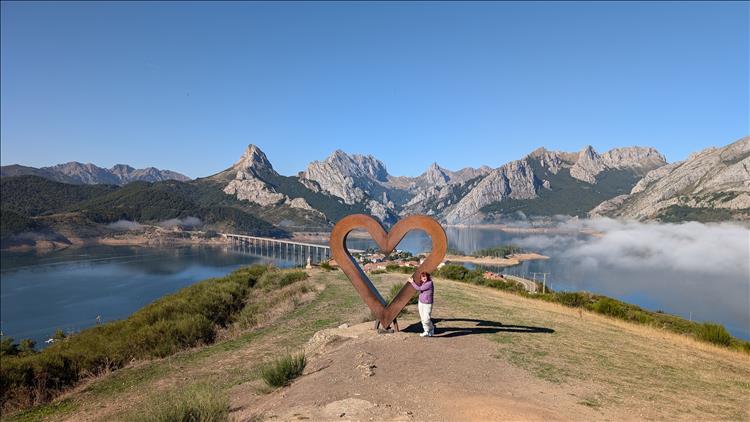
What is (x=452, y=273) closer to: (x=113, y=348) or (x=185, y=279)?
(x=113, y=348)

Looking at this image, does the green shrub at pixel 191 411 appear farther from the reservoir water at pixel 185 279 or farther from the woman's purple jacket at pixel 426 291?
the reservoir water at pixel 185 279

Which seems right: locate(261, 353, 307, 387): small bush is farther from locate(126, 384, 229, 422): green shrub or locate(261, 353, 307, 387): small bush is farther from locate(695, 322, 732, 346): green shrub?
locate(695, 322, 732, 346): green shrub

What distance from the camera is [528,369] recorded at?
938 centimetres

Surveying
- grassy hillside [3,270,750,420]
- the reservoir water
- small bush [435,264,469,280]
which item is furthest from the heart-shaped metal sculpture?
the reservoir water

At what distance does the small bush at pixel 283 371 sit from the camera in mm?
8750

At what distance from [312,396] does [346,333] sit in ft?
15.7

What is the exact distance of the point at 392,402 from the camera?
22.2 feet

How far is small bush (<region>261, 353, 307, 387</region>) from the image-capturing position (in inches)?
344

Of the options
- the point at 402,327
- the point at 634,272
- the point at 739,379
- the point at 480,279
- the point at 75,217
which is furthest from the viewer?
the point at 75,217

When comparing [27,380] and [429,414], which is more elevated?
[429,414]

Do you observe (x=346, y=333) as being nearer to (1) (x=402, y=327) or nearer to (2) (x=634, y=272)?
(1) (x=402, y=327)

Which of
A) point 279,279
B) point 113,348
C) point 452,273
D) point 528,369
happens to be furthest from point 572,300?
point 113,348

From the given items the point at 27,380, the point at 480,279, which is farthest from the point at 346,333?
the point at 480,279

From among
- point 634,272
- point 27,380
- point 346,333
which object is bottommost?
point 634,272
